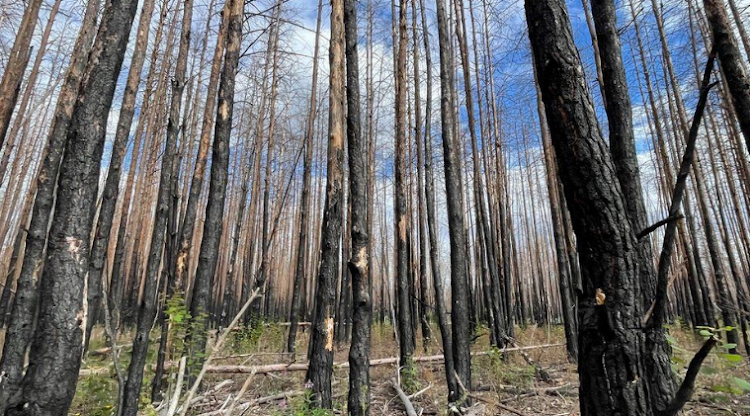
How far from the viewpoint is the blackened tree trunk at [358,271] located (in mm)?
3566

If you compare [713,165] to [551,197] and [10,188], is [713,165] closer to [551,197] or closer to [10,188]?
[551,197]

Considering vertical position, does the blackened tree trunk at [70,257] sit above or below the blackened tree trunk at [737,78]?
below

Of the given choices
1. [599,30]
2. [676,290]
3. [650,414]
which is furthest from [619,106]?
[676,290]

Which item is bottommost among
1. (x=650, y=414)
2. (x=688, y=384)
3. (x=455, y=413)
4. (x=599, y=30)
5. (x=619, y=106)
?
(x=455, y=413)

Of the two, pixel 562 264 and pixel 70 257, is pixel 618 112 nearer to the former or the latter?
pixel 70 257

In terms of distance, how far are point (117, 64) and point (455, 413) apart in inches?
169

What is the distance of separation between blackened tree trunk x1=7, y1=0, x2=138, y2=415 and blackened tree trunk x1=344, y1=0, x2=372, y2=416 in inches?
80.7

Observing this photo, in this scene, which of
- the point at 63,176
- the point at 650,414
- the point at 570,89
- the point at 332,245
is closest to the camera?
the point at 650,414

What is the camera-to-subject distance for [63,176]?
89.7 inches

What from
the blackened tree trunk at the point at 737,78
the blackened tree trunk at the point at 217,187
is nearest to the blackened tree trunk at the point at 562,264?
the blackened tree trunk at the point at 737,78

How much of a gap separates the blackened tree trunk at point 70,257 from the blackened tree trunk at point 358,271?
2.05 m

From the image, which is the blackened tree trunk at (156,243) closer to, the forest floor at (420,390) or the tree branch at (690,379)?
the forest floor at (420,390)

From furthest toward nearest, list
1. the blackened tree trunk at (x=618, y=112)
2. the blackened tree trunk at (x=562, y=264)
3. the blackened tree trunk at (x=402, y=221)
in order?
the blackened tree trunk at (x=562, y=264), the blackened tree trunk at (x=402, y=221), the blackened tree trunk at (x=618, y=112)

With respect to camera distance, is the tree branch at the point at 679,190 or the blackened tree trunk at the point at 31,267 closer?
the tree branch at the point at 679,190
